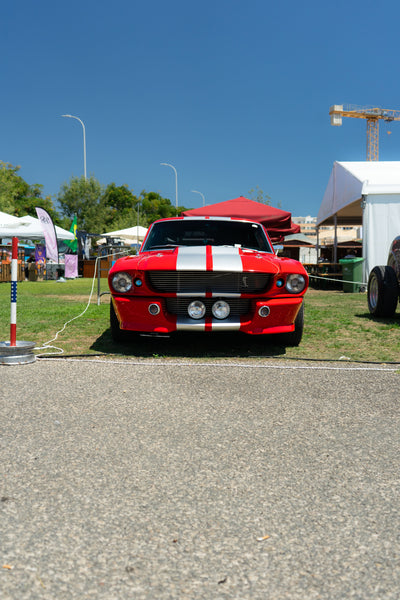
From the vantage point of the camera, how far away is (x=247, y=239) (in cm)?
649

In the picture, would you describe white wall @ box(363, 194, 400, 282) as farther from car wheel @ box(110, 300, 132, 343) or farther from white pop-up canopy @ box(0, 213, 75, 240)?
white pop-up canopy @ box(0, 213, 75, 240)

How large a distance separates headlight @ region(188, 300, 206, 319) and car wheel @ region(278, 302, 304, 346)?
1092 mm

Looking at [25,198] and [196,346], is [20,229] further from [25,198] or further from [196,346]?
[25,198]

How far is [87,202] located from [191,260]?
50.1 m

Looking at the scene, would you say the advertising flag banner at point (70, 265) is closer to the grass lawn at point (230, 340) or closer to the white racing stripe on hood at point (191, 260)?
the grass lawn at point (230, 340)

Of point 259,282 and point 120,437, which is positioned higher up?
point 259,282

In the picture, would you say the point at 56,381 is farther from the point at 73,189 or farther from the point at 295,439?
the point at 73,189

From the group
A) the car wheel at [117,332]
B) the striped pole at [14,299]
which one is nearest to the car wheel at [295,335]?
the car wheel at [117,332]

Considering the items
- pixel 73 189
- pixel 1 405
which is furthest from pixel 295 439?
pixel 73 189

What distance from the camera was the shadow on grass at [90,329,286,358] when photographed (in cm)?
547

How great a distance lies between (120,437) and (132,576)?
1.30 meters

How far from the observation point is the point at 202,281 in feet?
16.8

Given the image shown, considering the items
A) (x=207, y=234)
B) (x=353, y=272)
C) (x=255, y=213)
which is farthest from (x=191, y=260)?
(x=353, y=272)

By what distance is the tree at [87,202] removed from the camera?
53.0 metres
